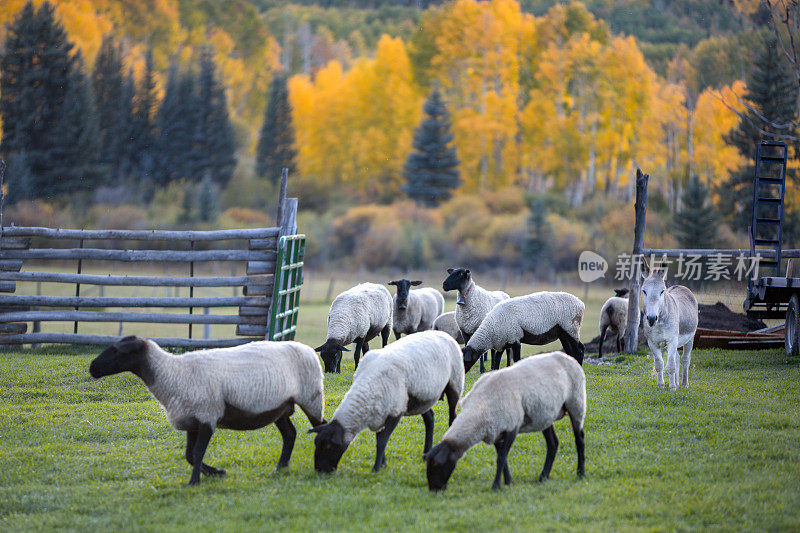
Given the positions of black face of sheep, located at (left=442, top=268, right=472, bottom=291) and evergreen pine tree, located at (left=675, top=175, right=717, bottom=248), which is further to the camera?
evergreen pine tree, located at (left=675, top=175, right=717, bottom=248)

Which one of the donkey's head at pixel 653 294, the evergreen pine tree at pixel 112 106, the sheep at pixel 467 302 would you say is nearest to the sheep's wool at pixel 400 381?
the donkey's head at pixel 653 294

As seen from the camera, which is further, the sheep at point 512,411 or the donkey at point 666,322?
the donkey at point 666,322

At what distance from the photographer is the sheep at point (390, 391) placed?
782cm

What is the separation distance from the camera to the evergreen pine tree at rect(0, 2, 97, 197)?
2192 inches

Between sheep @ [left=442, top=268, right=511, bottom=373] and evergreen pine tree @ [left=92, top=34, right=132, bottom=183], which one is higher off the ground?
evergreen pine tree @ [left=92, top=34, right=132, bottom=183]

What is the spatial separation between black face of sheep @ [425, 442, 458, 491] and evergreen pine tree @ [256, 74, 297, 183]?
55.0 m

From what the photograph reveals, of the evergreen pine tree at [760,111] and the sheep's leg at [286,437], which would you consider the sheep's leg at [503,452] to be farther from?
the evergreen pine tree at [760,111]

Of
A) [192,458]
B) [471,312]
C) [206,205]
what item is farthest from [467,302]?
[206,205]

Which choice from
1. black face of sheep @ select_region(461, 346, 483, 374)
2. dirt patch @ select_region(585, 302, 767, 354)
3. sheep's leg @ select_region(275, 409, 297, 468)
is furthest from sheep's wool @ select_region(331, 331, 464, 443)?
dirt patch @ select_region(585, 302, 767, 354)

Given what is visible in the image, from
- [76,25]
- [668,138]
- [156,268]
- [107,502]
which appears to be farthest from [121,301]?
[76,25]

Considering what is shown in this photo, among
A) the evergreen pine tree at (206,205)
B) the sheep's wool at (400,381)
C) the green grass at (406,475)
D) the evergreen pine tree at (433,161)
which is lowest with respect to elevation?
the green grass at (406,475)

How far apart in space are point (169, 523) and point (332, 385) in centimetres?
610

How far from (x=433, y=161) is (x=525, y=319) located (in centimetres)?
4537

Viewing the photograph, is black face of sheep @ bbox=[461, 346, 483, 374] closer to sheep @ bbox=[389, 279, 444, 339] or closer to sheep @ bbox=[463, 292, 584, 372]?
sheep @ bbox=[463, 292, 584, 372]
